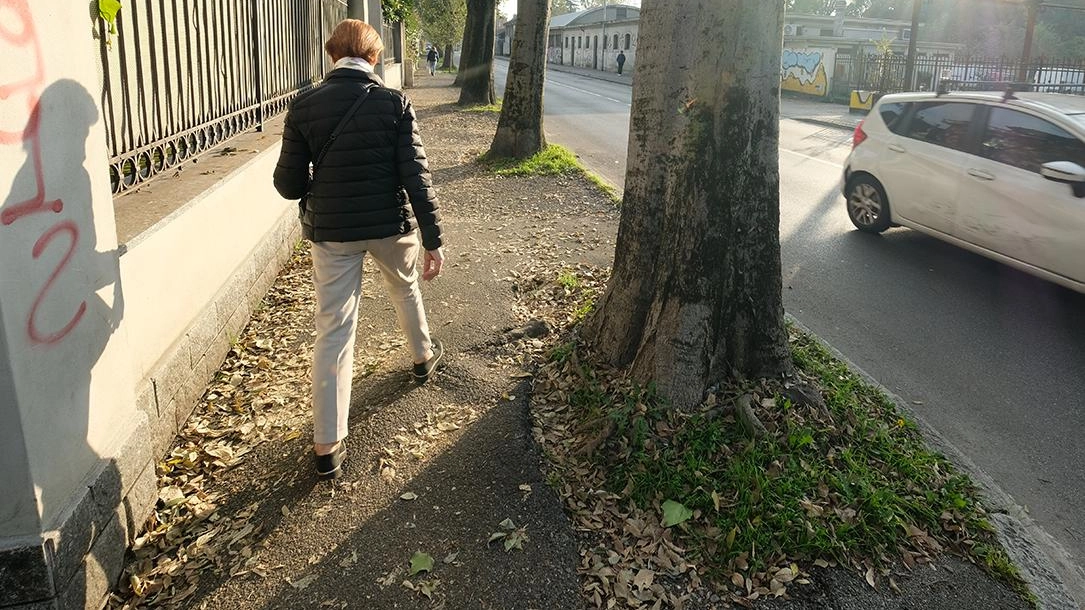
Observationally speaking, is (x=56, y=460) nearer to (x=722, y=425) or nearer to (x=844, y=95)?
(x=722, y=425)

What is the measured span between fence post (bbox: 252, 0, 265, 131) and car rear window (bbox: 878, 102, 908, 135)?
261 inches

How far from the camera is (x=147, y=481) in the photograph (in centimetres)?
339

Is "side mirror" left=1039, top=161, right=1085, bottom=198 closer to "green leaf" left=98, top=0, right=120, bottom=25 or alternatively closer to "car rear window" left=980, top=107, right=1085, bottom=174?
"car rear window" left=980, top=107, right=1085, bottom=174

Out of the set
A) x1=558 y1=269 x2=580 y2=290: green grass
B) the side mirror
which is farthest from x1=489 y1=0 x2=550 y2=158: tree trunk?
the side mirror

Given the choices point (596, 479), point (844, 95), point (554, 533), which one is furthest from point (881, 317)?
point (844, 95)

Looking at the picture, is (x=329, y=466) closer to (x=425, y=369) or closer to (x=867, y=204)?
(x=425, y=369)

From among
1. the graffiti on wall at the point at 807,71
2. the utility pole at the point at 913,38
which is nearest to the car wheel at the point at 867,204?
the utility pole at the point at 913,38

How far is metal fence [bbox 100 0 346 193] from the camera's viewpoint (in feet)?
13.1

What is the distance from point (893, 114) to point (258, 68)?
22.0ft

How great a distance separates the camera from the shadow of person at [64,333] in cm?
243

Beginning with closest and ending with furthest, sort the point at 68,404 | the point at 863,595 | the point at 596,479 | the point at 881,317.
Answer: the point at 68,404, the point at 863,595, the point at 596,479, the point at 881,317

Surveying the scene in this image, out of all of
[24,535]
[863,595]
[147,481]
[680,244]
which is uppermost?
[680,244]

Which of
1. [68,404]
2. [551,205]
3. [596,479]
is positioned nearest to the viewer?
[68,404]

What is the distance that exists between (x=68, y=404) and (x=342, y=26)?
2.17 m
